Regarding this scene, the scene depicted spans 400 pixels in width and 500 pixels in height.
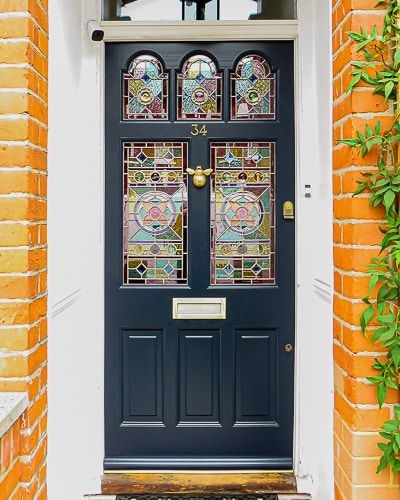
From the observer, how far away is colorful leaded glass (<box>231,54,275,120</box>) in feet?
8.38

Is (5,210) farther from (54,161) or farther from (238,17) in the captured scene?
(238,17)

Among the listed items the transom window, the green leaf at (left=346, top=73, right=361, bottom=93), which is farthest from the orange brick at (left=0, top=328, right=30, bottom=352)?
the transom window

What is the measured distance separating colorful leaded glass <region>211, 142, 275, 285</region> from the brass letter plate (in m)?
0.11

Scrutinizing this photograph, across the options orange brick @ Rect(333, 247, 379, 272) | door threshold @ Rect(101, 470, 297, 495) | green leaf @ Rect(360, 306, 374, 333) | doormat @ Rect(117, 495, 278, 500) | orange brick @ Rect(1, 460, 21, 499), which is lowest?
doormat @ Rect(117, 495, 278, 500)

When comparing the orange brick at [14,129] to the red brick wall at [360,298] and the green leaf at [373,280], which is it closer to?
the red brick wall at [360,298]

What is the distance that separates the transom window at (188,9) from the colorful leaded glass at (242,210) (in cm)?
64

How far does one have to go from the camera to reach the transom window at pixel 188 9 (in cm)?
254

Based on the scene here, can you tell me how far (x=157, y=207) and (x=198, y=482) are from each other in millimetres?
1369

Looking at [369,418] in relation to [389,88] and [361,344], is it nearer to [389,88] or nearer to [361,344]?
[361,344]

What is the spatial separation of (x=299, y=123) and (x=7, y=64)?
1.40m

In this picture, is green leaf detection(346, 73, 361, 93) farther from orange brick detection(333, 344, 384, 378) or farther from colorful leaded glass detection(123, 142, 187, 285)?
colorful leaded glass detection(123, 142, 187, 285)

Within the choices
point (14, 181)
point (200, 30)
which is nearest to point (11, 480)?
point (14, 181)

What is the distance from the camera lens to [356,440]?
161 centimetres

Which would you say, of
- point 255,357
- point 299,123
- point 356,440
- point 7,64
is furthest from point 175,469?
point 7,64
